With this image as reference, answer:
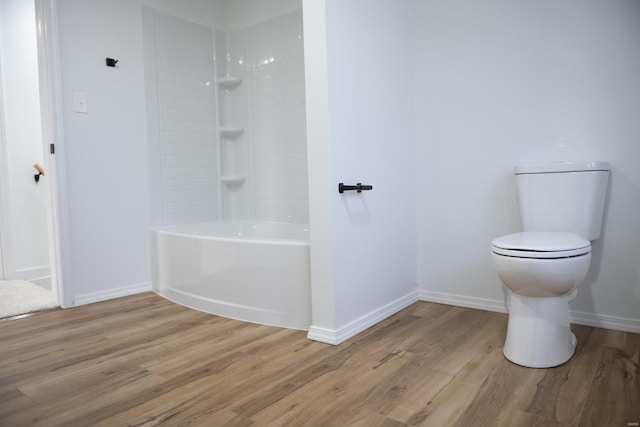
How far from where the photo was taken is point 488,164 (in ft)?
7.73

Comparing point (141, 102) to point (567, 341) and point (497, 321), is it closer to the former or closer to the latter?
point (497, 321)

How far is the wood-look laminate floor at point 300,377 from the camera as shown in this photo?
133 cm

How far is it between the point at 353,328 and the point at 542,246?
0.94m

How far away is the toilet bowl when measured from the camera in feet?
5.09

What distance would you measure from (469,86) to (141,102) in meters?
2.21

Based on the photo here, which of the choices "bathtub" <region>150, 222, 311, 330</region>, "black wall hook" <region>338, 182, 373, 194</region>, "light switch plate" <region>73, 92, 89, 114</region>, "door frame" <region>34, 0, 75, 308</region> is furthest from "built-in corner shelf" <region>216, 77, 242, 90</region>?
"black wall hook" <region>338, 182, 373, 194</region>

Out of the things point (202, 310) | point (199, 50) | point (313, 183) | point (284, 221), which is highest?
point (199, 50)

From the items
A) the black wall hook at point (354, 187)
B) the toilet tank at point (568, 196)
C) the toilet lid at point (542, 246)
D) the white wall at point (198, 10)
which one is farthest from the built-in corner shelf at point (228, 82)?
the toilet lid at point (542, 246)

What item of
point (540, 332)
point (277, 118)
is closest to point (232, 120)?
point (277, 118)

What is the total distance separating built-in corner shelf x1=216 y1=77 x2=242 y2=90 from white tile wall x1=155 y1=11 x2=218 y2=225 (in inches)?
2.6

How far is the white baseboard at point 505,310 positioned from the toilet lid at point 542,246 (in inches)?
23.4

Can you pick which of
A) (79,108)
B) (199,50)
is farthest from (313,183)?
(199,50)

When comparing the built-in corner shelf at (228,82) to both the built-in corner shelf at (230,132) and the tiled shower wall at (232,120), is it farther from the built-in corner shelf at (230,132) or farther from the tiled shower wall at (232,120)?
the built-in corner shelf at (230,132)

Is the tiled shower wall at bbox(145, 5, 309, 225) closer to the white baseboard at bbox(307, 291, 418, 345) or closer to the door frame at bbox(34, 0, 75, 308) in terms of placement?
the door frame at bbox(34, 0, 75, 308)
